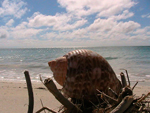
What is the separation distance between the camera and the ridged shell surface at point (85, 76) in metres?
1.40

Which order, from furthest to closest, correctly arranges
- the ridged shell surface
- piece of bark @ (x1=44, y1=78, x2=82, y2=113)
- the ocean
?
the ocean → the ridged shell surface → piece of bark @ (x1=44, y1=78, x2=82, y2=113)

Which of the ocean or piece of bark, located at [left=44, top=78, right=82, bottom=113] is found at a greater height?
piece of bark, located at [left=44, top=78, right=82, bottom=113]

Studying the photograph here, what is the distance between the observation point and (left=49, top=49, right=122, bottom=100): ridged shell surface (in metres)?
1.40

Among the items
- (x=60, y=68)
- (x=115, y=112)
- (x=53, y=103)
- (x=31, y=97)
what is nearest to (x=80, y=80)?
(x=60, y=68)

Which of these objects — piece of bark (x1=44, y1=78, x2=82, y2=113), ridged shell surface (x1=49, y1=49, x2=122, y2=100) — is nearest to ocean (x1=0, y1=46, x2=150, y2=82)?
ridged shell surface (x1=49, y1=49, x2=122, y2=100)

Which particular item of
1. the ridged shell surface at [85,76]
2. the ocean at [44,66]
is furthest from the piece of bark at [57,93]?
the ocean at [44,66]

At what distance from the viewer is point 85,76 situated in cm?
140

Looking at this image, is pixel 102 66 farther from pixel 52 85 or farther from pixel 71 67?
pixel 52 85

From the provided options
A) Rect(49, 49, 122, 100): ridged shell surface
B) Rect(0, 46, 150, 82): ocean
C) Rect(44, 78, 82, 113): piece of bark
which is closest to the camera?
Rect(44, 78, 82, 113): piece of bark

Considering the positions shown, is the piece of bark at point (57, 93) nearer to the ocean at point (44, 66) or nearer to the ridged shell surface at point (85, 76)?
the ridged shell surface at point (85, 76)

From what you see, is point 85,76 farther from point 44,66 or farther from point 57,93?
point 44,66

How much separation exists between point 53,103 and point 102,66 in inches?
128

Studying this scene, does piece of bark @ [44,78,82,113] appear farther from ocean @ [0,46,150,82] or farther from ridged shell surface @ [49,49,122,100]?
ocean @ [0,46,150,82]

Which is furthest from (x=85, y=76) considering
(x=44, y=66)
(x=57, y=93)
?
(x=44, y=66)
